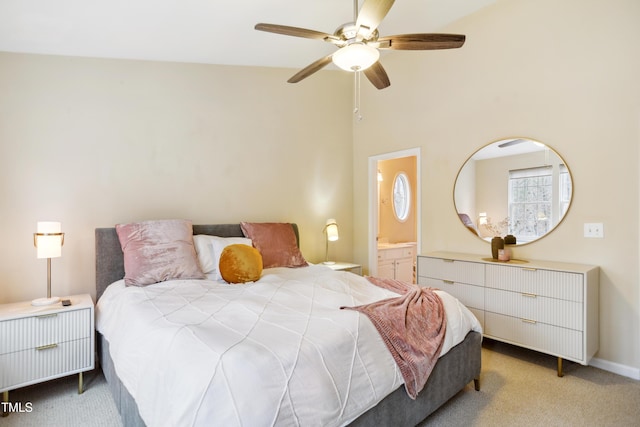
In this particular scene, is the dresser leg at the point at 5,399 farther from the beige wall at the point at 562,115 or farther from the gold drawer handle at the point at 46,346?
the beige wall at the point at 562,115

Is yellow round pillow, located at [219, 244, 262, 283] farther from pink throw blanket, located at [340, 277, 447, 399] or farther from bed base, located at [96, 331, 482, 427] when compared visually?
pink throw blanket, located at [340, 277, 447, 399]

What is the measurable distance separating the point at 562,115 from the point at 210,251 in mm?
3228

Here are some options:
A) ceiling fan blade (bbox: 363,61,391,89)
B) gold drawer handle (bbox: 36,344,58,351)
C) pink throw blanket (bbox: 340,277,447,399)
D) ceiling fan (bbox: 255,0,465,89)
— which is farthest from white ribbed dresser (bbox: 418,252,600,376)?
gold drawer handle (bbox: 36,344,58,351)

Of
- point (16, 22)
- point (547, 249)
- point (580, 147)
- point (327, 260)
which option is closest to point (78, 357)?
point (16, 22)

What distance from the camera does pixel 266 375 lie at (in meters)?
1.30

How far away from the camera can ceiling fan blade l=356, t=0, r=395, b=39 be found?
1749 millimetres

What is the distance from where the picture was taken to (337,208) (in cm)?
468

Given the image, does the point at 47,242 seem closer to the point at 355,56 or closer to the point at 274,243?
the point at 274,243

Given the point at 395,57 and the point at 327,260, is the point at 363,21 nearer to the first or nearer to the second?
the point at 395,57

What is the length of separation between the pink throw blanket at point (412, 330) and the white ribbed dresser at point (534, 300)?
3.53 ft

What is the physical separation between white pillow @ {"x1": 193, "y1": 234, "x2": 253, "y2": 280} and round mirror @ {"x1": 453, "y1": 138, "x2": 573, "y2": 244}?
2426mm

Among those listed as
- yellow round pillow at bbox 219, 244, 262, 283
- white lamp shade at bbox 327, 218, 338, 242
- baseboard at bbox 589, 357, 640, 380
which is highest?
white lamp shade at bbox 327, 218, 338, 242

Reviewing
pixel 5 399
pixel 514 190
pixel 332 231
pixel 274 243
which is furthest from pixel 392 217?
pixel 5 399

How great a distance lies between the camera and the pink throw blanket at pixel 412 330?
179 cm
